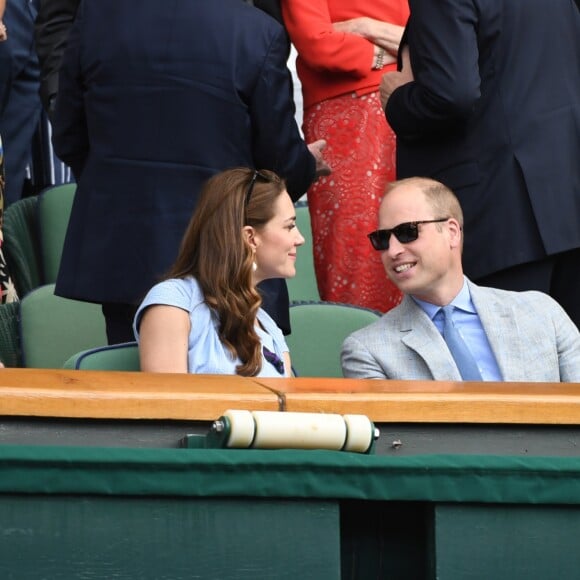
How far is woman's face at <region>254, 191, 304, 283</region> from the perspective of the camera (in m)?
3.63

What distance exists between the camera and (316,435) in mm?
1848

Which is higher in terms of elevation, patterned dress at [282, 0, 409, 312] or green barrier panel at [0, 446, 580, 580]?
patterned dress at [282, 0, 409, 312]

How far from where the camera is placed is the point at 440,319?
363cm

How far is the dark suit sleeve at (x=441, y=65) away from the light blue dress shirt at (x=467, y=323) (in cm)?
49

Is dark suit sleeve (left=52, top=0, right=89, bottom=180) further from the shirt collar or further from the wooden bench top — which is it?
the wooden bench top

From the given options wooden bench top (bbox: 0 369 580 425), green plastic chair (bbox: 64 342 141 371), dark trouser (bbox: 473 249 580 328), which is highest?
dark trouser (bbox: 473 249 580 328)

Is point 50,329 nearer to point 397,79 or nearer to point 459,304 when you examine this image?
Result: point 397,79

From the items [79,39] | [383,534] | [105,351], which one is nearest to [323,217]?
[79,39]

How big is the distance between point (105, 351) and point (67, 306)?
149 centimetres

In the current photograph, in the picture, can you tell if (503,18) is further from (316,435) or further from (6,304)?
(316,435)

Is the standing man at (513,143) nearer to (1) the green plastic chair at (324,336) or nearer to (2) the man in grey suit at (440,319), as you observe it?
(2) the man in grey suit at (440,319)

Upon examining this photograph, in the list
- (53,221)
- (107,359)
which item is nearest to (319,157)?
(53,221)

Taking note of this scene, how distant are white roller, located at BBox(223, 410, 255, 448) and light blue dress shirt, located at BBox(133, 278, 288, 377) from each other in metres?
1.52

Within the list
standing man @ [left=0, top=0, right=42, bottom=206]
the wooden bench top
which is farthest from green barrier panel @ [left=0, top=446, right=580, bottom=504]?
standing man @ [left=0, top=0, right=42, bottom=206]
